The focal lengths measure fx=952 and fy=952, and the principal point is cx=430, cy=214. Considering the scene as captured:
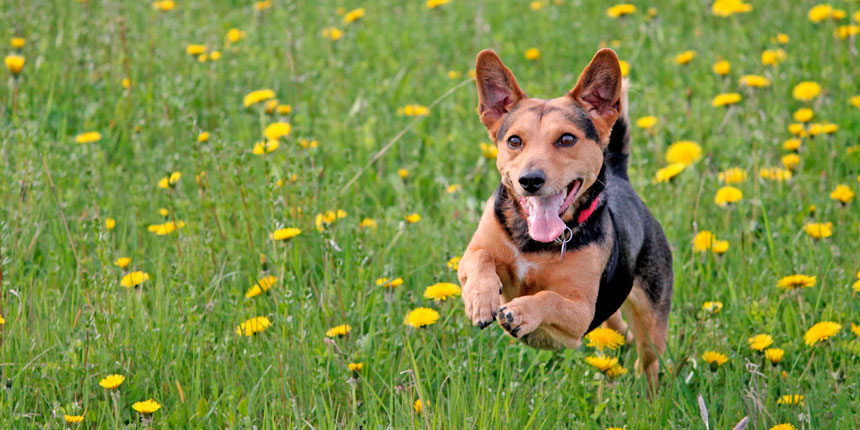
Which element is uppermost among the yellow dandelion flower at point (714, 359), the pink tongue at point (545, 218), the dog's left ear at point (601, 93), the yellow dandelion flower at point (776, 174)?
the dog's left ear at point (601, 93)

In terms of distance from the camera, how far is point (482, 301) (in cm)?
328

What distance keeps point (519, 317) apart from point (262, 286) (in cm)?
191

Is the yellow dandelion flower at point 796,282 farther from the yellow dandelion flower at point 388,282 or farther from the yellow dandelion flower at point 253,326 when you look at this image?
the yellow dandelion flower at point 253,326

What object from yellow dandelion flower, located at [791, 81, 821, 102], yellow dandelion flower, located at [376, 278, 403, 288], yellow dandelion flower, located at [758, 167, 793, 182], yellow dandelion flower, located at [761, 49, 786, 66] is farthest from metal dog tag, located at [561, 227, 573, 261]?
yellow dandelion flower, located at [761, 49, 786, 66]

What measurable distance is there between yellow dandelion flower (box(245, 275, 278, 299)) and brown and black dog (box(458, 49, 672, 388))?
1231 millimetres

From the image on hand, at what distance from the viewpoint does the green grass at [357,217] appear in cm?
411

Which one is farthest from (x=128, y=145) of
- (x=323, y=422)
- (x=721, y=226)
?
(x=721, y=226)

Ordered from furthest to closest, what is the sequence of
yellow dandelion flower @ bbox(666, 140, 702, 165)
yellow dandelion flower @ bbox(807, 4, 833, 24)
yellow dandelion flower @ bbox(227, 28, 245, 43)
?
yellow dandelion flower @ bbox(227, 28, 245, 43) < yellow dandelion flower @ bbox(807, 4, 833, 24) < yellow dandelion flower @ bbox(666, 140, 702, 165)

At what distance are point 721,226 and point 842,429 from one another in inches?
85.6

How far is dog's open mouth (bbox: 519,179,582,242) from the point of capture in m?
3.59

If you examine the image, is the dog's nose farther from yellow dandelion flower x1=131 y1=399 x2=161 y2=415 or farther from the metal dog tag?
yellow dandelion flower x1=131 y1=399 x2=161 y2=415

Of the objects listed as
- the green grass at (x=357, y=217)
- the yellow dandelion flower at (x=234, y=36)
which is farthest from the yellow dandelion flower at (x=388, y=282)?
the yellow dandelion flower at (x=234, y=36)

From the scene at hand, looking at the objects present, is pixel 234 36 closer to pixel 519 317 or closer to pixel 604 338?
pixel 604 338

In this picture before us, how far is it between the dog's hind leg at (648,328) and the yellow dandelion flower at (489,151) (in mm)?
1785
